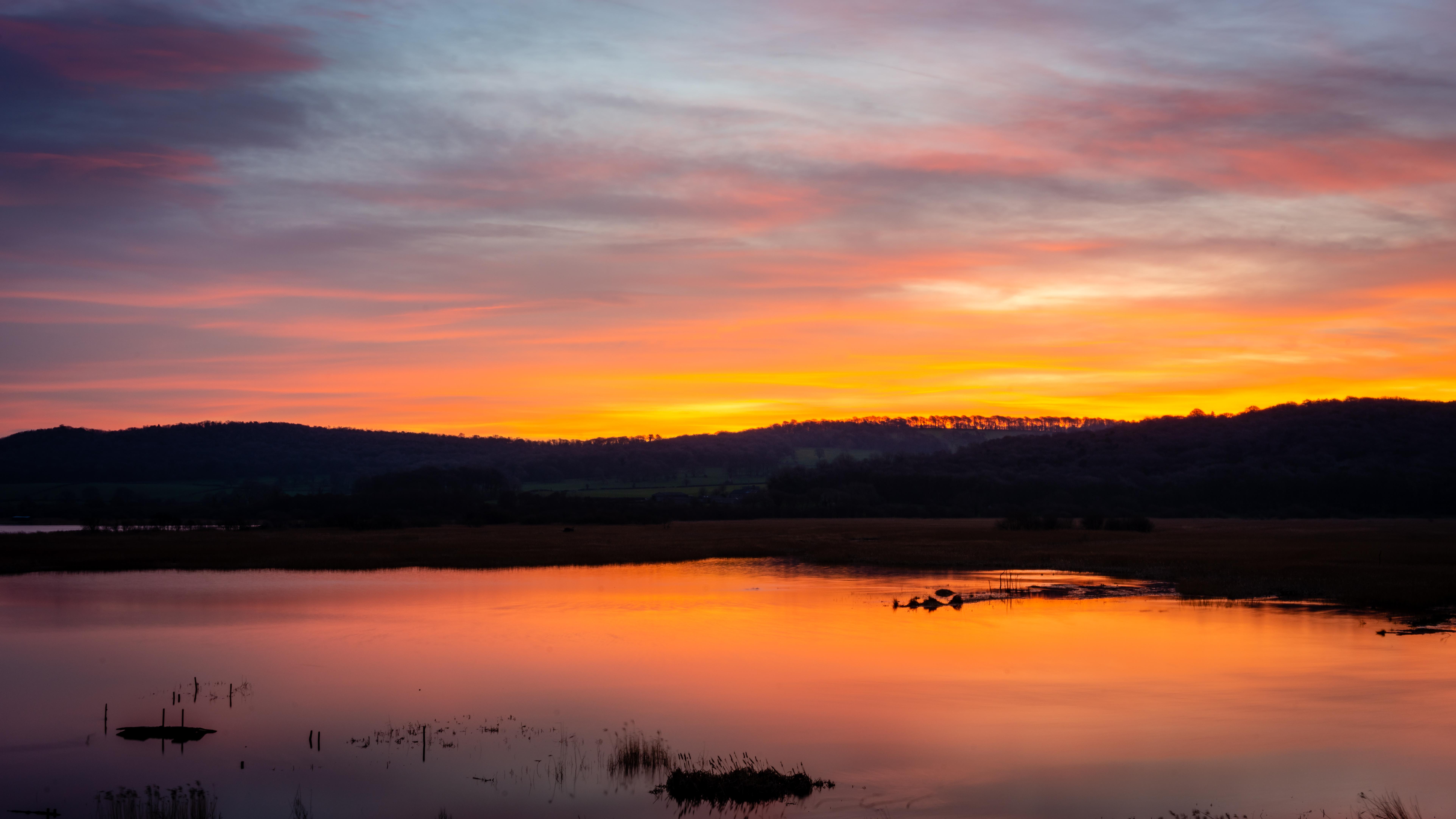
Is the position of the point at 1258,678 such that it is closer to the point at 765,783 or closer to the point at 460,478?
the point at 765,783

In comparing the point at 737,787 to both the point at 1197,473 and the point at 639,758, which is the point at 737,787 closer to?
the point at 639,758

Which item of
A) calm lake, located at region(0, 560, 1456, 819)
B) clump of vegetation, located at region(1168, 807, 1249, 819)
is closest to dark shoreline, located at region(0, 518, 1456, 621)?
calm lake, located at region(0, 560, 1456, 819)

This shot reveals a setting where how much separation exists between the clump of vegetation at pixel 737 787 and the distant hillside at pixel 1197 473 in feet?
318

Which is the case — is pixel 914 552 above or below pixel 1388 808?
below

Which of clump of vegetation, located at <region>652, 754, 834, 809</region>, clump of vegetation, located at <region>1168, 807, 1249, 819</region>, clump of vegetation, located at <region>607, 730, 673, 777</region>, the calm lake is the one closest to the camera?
clump of vegetation, located at <region>1168, 807, 1249, 819</region>

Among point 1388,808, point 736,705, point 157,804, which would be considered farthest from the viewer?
point 736,705

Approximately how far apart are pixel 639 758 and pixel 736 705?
189 inches

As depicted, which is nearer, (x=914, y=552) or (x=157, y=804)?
(x=157, y=804)

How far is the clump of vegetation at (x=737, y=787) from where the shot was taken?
14.0m

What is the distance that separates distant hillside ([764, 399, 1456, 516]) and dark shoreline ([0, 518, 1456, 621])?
28.5 m

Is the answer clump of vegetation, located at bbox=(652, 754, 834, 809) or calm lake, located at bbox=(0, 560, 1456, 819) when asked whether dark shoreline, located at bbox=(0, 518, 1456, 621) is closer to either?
calm lake, located at bbox=(0, 560, 1456, 819)

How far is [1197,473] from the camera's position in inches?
5005

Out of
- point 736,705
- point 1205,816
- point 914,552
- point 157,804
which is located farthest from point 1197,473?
point 157,804

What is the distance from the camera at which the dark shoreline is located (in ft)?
131
